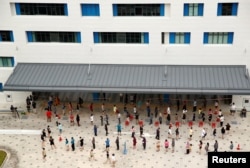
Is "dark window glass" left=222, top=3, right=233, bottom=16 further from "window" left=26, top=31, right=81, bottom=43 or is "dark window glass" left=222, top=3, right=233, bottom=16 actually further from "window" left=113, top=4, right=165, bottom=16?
"window" left=26, top=31, right=81, bottom=43

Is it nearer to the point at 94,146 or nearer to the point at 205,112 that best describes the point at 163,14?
the point at 205,112

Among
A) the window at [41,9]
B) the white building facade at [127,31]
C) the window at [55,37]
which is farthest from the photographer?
the window at [55,37]

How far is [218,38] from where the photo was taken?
1944 inches

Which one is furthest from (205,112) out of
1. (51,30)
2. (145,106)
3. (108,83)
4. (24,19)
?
(24,19)

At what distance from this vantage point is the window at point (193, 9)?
47906 mm

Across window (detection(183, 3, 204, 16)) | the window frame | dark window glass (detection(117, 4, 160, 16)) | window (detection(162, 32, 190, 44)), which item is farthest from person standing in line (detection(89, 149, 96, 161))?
window (detection(183, 3, 204, 16))

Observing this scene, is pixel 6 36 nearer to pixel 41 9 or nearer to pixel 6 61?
pixel 6 61

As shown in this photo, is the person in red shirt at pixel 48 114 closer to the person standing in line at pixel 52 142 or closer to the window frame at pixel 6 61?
the person standing in line at pixel 52 142

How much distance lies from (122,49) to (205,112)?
1155cm

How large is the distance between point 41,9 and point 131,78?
12346 millimetres

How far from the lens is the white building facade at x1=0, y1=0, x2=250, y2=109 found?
48.2 metres

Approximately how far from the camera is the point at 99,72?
167 ft

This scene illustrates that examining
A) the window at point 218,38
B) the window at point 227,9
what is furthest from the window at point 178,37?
the window at point 227,9

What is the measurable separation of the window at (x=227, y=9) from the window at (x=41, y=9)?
16.3m
